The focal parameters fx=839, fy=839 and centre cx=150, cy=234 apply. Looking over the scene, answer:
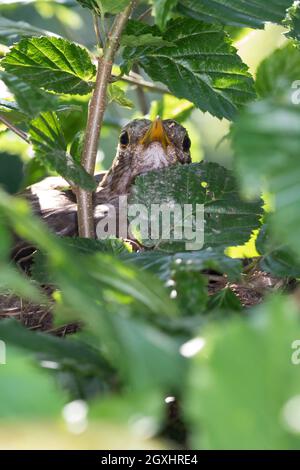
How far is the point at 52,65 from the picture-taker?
135 centimetres

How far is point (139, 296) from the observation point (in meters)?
0.62

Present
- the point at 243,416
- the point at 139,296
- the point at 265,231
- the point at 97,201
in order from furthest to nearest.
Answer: the point at 97,201
the point at 265,231
the point at 139,296
the point at 243,416

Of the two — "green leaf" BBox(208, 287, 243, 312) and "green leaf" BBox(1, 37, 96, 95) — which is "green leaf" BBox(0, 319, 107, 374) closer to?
"green leaf" BBox(208, 287, 243, 312)

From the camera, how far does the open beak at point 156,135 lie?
2.53 m

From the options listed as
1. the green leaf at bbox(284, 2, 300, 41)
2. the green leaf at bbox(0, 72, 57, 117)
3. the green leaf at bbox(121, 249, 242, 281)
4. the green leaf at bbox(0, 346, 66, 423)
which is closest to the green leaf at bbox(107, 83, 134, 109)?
the green leaf at bbox(284, 2, 300, 41)

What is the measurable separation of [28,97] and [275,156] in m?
0.57

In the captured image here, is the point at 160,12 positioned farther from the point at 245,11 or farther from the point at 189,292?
the point at 245,11

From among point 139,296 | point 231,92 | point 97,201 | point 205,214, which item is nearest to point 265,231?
point 205,214

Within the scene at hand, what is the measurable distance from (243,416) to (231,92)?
105cm

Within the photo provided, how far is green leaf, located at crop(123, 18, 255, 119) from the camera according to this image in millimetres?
1342

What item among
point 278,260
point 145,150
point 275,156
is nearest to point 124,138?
point 145,150

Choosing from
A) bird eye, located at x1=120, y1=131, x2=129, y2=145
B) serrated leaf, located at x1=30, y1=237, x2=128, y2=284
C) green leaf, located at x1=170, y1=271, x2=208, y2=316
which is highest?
bird eye, located at x1=120, y1=131, x2=129, y2=145

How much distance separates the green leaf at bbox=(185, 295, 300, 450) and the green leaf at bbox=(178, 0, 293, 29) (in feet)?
3.20
